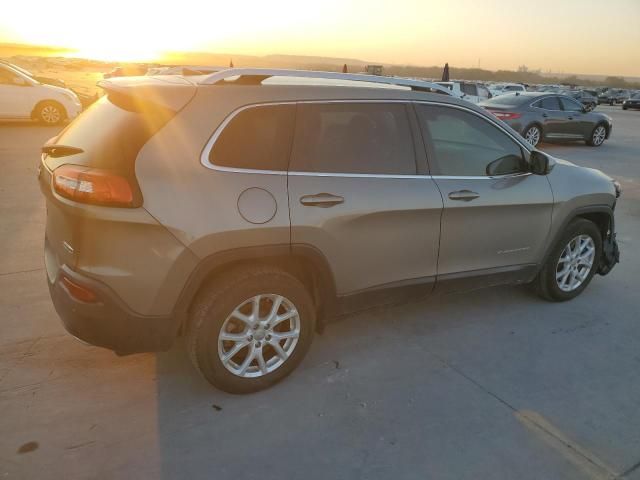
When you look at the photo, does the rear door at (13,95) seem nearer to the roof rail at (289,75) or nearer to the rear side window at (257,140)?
the roof rail at (289,75)

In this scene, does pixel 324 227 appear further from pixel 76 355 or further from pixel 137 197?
pixel 76 355

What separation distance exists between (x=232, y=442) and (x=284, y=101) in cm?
183

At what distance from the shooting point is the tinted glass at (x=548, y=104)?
1451 cm

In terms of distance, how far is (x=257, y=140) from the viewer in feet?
9.21

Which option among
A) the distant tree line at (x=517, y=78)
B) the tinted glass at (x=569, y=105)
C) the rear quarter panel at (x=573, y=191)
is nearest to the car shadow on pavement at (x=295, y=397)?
the rear quarter panel at (x=573, y=191)

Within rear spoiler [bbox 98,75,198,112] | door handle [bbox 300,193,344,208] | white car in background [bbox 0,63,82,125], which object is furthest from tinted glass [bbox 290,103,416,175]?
white car in background [bbox 0,63,82,125]

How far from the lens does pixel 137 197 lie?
247cm

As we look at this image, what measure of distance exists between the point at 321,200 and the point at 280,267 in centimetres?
47

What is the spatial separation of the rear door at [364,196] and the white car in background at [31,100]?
1253 cm

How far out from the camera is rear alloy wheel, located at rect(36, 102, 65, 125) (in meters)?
13.3

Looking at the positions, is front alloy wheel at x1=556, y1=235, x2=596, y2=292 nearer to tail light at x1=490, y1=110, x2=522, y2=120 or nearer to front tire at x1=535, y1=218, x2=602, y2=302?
front tire at x1=535, y1=218, x2=602, y2=302

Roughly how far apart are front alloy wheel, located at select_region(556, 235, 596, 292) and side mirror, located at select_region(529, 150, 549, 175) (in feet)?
2.69

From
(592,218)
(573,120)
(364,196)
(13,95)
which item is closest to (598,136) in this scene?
(573,120)

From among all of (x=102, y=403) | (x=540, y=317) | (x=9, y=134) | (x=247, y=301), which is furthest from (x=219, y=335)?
(x=9, y=134)
